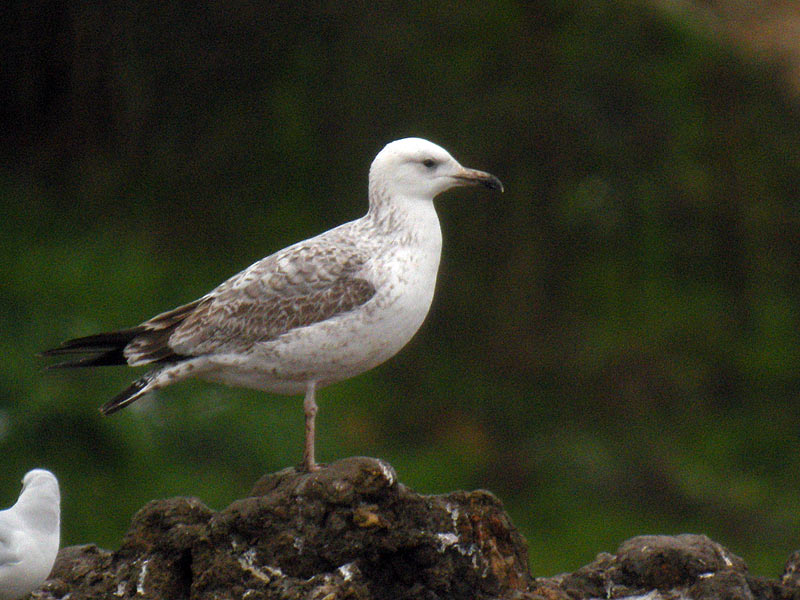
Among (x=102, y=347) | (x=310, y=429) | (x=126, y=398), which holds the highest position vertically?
(x=102, y=347)

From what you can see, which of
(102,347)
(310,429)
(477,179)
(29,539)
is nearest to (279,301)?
(310,429)

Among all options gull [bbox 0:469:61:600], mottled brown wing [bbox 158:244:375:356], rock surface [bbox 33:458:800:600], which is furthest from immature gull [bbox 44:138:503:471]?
gull [bbox 0:469:61:600]

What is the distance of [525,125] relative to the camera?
10742mm

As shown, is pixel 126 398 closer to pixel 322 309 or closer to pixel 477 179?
pixel 322 309

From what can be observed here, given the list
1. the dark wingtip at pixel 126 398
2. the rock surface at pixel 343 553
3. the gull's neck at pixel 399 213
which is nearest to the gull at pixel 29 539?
the rock surface at pixel 343 553

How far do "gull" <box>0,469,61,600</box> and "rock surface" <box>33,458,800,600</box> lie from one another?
38 cm

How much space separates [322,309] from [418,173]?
75 centimetres

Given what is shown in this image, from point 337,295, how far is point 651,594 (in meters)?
1.79

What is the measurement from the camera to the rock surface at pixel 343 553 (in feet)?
17.9

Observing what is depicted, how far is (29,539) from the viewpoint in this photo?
539 centimetres

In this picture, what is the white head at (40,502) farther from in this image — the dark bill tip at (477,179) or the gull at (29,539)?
the dark bill tip at (477,179)

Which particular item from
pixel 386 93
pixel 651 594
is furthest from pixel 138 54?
pixel 651 594

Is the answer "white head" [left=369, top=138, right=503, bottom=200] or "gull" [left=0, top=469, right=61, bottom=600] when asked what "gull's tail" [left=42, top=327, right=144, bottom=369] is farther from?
"white head" [left=369, top=138, right=503, bottom=200]

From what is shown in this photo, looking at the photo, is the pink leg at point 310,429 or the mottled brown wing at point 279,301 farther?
the mottled brown wing at point 279,301
